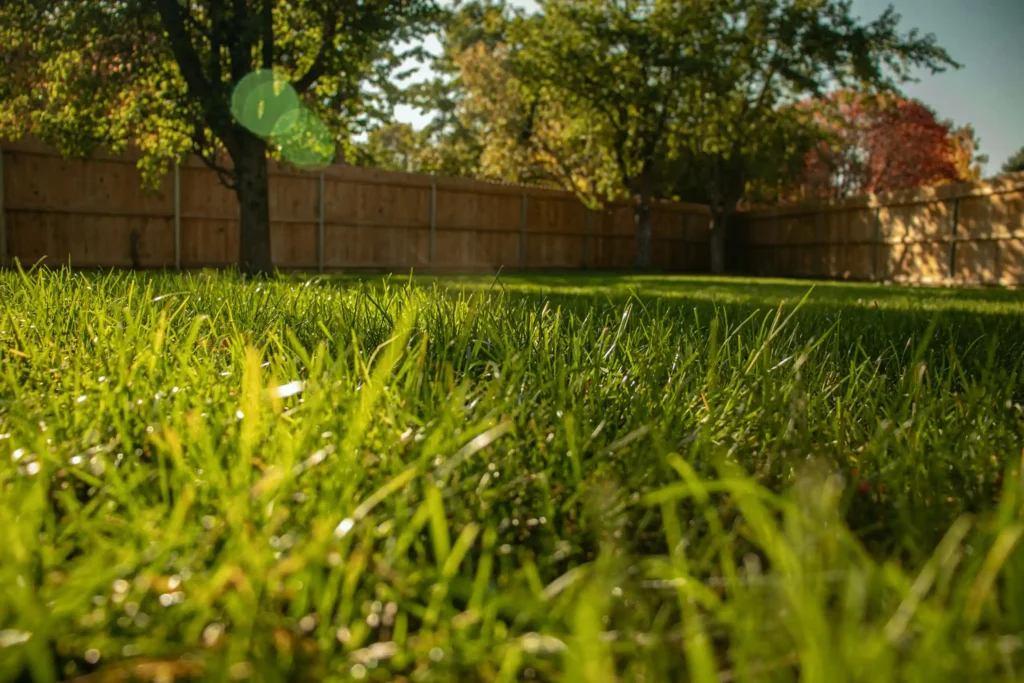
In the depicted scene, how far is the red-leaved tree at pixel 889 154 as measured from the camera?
36094 millimetres

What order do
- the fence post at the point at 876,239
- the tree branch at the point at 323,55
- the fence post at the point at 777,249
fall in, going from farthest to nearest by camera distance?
the fence post at the point at 777,249
the fence post at the point at 876,239
the tree branch at the point at 323,55

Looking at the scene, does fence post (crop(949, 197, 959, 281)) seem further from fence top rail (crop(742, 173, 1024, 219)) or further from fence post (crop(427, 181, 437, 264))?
fence post (crop(427, 181, 437, 264))

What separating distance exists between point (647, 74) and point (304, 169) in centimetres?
984

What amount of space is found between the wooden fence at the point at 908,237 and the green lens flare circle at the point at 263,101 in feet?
42.1

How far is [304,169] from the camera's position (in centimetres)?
1605

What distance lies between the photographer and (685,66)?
20516mm

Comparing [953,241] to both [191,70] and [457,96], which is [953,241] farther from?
[457,96]

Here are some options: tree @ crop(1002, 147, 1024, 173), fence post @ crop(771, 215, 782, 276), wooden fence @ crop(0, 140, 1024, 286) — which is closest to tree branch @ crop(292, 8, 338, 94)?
wooden fence @ crop(0, 140, 1024, 286)

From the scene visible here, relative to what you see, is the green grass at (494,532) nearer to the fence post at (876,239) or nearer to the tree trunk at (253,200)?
the tree trunk at (253,200)

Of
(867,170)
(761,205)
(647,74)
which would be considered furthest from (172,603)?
(867,170)

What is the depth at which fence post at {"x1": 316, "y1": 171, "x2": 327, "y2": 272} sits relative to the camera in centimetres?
1681

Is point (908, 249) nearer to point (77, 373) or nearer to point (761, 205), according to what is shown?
point (761, 205)

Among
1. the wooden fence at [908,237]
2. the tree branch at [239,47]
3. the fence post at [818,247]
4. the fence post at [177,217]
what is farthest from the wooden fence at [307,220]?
the fence post at [818,247]

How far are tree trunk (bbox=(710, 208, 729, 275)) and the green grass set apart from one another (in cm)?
2205
